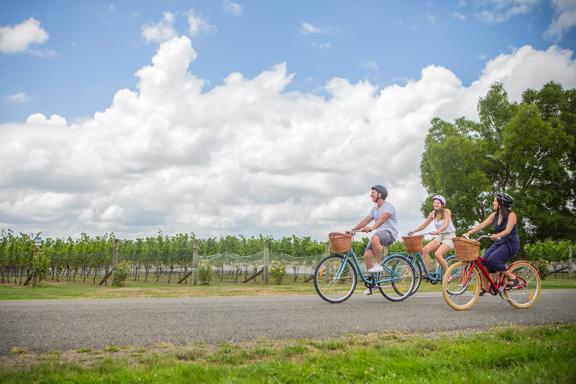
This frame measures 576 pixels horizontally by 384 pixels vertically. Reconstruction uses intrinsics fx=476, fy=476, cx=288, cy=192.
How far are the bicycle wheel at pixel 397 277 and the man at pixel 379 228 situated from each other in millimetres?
318

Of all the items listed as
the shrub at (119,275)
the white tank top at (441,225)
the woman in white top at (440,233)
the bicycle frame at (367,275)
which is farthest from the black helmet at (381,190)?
the shrub at (119,275)

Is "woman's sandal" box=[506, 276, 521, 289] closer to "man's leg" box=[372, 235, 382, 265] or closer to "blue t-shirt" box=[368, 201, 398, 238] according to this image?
"blue t-shirt" box=[368, 201, 398, 238]

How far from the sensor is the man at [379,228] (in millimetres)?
8266

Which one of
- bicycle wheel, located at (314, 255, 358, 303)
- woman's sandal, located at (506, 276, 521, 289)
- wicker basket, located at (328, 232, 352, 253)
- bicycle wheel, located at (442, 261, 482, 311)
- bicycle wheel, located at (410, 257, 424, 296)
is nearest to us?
bicycle wheel, located at (442, 261, 482, 311)

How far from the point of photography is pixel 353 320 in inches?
245

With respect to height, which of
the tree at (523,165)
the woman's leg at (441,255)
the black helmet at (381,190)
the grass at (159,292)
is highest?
the tree at (523,165)

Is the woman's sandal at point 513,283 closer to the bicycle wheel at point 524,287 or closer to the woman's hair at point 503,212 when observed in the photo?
the bicycle wheel at point 524,287

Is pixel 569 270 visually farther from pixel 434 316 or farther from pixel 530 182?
pixel 434 316

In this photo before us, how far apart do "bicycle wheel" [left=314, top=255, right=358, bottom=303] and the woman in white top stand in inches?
61.4

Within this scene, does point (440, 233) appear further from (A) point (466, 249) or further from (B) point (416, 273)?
(A) point (466, 249)

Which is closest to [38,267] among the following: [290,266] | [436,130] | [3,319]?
[290,266]

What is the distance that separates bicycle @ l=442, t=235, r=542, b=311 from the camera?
755 centimetres

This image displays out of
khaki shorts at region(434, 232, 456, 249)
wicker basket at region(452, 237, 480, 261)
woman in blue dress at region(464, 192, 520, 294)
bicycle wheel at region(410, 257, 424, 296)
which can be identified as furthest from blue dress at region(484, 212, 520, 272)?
bicycle wheel at region(410, 257, 424, 296)

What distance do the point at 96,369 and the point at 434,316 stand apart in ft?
15.7
